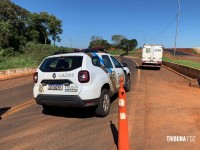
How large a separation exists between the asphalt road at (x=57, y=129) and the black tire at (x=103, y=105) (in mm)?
147

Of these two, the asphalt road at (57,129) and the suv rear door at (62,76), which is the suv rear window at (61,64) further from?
the asphalt road at (57,129)

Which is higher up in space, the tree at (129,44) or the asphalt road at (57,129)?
the tree at (129,44)

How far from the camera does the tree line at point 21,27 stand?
123ft

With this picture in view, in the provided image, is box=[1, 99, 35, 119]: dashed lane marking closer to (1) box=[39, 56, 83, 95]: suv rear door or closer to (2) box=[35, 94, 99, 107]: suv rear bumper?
(2) box=[35, 94, 99, 107]: suv rear bumper

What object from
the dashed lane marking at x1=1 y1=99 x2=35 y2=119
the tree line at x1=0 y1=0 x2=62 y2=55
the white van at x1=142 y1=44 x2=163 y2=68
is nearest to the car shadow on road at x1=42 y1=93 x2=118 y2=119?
the dashed lane marking at x1=1 y1=99 x2=35 y2=119

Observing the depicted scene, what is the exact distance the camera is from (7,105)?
337 inches

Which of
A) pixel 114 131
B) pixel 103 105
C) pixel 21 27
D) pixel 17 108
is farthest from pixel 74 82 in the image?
pixel 21 27

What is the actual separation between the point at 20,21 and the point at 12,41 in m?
7.79

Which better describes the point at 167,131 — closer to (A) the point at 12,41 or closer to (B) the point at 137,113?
(B) the point at 137,113

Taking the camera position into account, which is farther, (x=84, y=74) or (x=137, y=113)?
(x=137, y=113)

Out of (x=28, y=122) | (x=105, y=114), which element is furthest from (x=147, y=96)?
(x=28, y=122)

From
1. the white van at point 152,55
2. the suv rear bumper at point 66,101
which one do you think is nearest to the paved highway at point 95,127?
the suv rear bumper at point 66,101

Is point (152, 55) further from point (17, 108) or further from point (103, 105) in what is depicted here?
point (103, 105)

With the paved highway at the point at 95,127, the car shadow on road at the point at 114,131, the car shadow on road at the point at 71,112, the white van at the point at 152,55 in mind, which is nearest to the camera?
the paved highway at the point at 95,127
